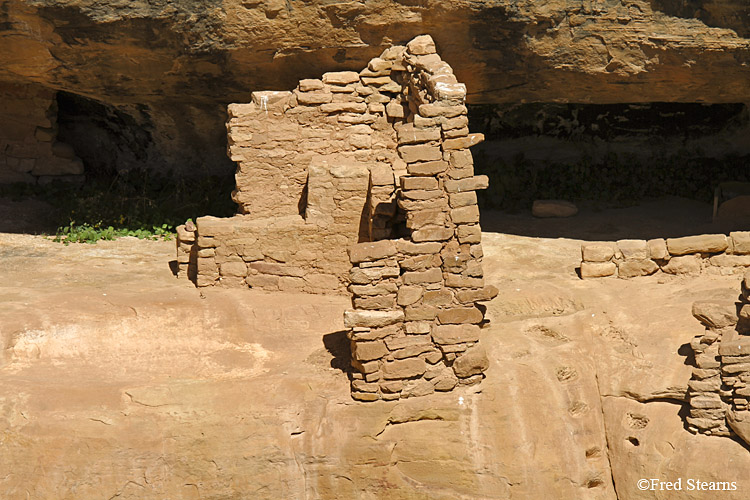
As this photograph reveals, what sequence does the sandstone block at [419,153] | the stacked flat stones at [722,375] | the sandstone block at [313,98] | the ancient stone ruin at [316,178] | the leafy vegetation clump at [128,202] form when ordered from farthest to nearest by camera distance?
1. the leafy vegetation clump at [128,202]
2. the sandstone block at [313,98]
3. the ancient stone ruin at [316,178]
4. the sandstone block at [419,153]
5. the stacked flat stones at [722,375]

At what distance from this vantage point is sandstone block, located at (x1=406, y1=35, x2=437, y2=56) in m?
9.27

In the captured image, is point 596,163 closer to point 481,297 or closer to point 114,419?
point 481,297

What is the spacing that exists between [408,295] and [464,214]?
0.70 metres

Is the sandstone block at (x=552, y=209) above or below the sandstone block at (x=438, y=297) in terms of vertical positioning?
below

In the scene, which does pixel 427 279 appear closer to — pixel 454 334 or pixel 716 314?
pixel 454 334

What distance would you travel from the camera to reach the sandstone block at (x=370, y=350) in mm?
A: 7766

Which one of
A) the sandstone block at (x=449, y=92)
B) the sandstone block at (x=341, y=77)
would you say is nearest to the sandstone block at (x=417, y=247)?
the sandstone block at (x=449, y=92)

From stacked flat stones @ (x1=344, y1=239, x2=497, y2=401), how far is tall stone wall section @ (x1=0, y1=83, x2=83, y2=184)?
567cm

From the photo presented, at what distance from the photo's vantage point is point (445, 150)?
776 centimetres

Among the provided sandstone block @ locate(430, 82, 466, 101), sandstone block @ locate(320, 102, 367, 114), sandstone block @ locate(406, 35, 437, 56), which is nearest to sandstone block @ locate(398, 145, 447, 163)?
sandstone block @ locate(430, 82, 466, 101)

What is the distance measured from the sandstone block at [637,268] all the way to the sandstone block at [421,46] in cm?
250

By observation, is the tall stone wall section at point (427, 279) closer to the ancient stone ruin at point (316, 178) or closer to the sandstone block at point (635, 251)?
the ancient stone ruin at point (316, 178)

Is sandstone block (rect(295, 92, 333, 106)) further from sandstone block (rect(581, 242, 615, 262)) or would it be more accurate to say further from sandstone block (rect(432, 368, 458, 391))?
sandstone block (rect(432, 368, 458, 391))

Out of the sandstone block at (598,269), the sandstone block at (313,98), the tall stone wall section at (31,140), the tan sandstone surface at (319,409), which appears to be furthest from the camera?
the tall stone wall section at (31,140)
